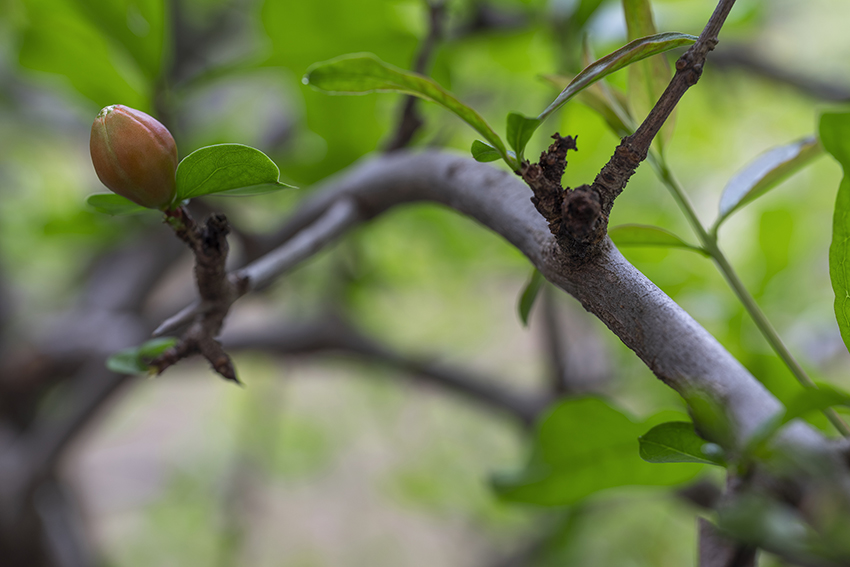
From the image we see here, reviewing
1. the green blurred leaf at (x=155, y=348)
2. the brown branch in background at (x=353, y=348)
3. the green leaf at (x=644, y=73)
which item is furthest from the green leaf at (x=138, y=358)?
the brown branch in background at (x=353, y=348)

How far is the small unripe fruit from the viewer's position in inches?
8.1

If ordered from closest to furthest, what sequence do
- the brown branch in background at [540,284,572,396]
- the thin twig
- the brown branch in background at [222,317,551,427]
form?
the thin twig, the brown branch in background at [540,284,572,396], the brown branch in background at [222,317,551,427]

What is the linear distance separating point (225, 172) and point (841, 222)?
8.8 inches

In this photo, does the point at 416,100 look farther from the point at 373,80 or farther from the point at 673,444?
the point at 673,444

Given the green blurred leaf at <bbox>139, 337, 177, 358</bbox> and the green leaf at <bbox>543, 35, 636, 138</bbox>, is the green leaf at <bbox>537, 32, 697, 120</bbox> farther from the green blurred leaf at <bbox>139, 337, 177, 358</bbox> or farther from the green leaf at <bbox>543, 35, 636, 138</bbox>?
the green blurred leaf at <bbox>139, 337, 177, 358</bbox>

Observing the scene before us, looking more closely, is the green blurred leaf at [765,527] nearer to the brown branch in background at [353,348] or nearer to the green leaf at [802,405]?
the green leaf at [802,405]

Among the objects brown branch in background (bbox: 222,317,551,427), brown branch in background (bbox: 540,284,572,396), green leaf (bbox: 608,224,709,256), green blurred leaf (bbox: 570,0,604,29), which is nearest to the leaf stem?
green leaf (bbox: 608,224,709,256)

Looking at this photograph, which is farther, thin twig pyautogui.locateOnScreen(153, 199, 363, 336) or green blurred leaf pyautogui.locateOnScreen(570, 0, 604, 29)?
green blurred leaf pyautogui.locateOnScreen(570, 0, 604, 29)

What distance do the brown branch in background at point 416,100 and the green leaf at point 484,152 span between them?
0.19 metres

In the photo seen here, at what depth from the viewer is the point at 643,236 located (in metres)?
0.26

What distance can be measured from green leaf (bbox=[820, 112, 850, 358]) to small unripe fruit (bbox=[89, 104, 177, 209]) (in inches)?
9.1

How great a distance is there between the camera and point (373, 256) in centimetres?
104

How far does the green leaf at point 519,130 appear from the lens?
0.21 meters

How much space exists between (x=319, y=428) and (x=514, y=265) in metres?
1.05
